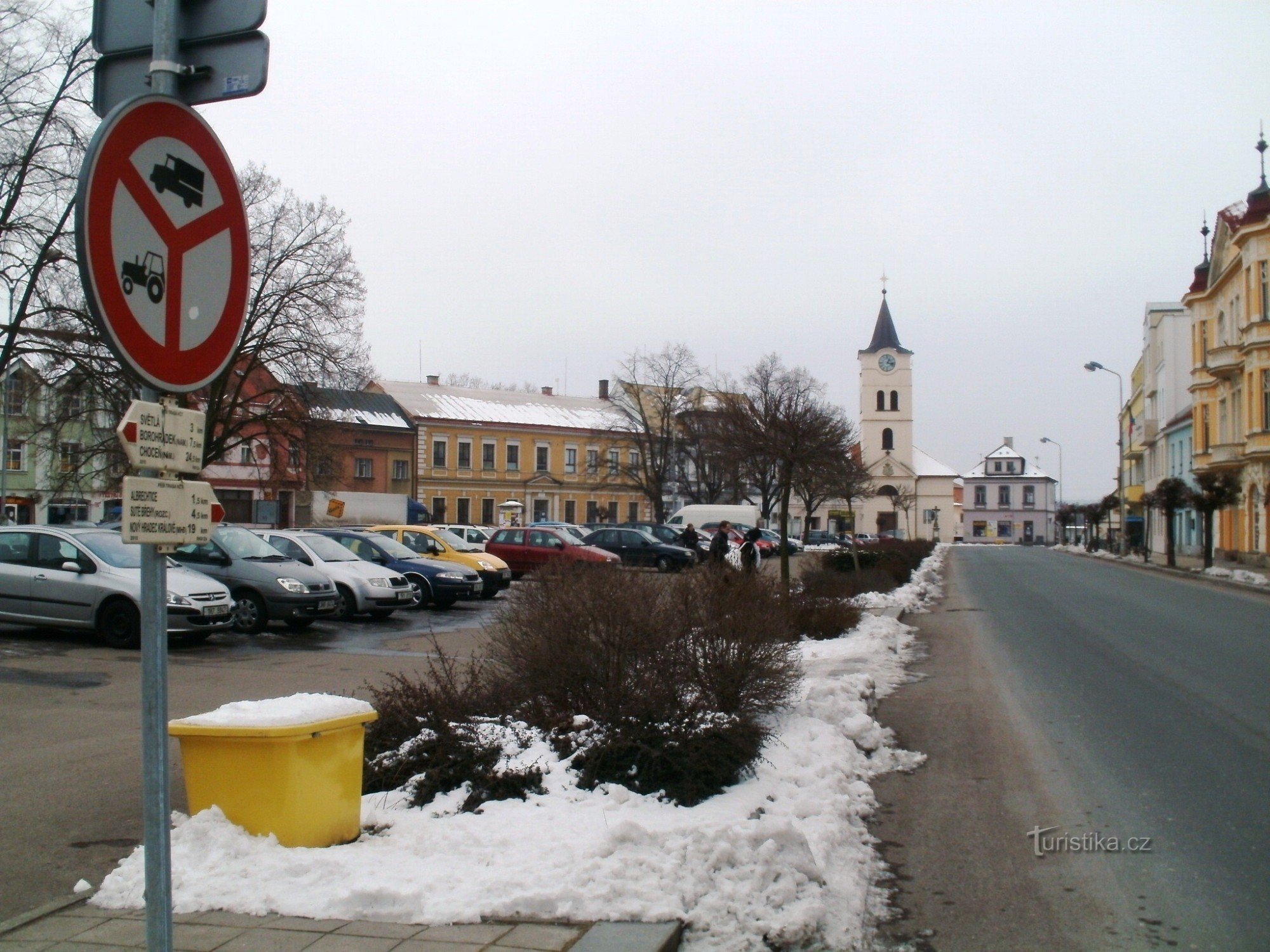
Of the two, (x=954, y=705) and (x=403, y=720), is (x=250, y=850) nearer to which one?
(x=403, y=720)

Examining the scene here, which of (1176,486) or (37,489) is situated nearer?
(1176,486)

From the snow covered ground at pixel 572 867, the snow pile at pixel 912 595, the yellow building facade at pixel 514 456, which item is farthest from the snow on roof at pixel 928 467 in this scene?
the snow covered ground at pixel 572 867

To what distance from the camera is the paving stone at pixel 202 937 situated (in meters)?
3.96

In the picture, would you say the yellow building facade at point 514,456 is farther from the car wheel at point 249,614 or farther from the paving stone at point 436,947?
the paving stone at point 436,947

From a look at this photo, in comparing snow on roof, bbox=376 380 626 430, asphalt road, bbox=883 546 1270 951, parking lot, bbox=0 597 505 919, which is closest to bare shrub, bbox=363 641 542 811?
parking lot, bbox=0 597 505 919

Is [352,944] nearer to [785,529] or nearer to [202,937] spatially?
[202,937]

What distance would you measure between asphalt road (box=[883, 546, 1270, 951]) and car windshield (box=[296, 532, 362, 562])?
10.8 metres

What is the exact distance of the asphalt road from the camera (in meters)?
5.00

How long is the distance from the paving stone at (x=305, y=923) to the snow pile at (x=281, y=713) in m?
0.86

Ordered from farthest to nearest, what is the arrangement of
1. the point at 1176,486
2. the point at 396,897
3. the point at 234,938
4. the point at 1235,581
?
the point at 1176,486, the point at 1235,581, the point at 396,897, the point at 234,938

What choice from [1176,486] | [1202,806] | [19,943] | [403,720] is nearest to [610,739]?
[403,720]

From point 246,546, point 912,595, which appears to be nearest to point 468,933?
point 246,546

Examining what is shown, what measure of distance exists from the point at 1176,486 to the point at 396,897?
45.1m

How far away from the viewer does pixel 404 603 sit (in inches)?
763
